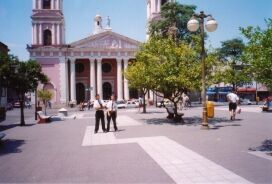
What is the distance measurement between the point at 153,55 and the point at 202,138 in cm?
743

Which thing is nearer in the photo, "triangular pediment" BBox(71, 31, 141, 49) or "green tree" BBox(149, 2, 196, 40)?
"green tree" BBox(149, 2, 196, 40)

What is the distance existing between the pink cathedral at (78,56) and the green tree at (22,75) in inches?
1375

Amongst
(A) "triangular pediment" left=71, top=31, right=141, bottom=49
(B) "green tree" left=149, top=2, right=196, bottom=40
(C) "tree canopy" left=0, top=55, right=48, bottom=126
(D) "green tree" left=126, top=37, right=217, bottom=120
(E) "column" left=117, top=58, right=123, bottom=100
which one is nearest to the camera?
(D) "green tree" left=126, top=37, right=217, bottom=120

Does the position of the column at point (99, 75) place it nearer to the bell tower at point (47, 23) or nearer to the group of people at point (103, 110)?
the bell tower at point (47, 23)

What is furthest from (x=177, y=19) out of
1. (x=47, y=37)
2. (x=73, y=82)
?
(x=47, y=37)

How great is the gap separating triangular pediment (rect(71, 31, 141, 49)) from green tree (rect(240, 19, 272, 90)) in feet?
167

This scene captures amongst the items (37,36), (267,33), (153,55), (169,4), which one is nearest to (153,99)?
(169,4)

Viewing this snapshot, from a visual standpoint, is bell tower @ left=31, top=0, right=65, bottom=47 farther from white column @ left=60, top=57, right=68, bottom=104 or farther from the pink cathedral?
white column @ left=60, top=57, right=68, bottom=104

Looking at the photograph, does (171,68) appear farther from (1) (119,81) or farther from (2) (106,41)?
(2) (106,41)

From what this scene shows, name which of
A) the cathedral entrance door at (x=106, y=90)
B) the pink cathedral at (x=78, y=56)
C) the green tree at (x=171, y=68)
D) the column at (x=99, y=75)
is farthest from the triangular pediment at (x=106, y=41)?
the green tree at (x=171, y=68)

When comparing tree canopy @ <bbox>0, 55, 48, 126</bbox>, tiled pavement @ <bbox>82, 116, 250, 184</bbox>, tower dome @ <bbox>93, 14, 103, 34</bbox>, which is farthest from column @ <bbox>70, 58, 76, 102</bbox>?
tiled pavement @ <bbox>82, 116, 250, 184</bbox>

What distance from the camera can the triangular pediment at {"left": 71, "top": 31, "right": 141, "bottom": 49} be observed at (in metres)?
58.6

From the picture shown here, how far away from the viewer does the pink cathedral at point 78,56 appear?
55406 millimetres

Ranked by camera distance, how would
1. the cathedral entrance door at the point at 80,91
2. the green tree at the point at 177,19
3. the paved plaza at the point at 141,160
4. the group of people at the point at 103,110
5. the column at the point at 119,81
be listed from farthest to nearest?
the cathedral entrance door at the point at 80,91 → the column at the point at 119,81 → the green tree at the point at 177,19 → the group of people at the point at 103,110 → the paved plaza at the point at 141,160
